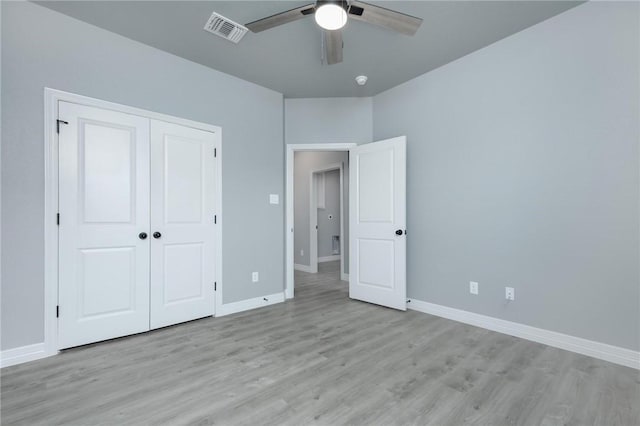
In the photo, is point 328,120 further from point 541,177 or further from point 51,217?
point 51,217

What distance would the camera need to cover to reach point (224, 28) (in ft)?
8.51

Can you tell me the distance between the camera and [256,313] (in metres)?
3.42

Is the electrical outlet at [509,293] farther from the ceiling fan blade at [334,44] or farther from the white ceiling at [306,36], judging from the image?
the ceiling fan blade at [334,44]

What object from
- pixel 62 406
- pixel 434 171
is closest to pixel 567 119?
pixel 434 171

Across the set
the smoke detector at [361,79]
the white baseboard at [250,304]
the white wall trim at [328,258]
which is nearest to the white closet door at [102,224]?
the white baseboard at [250,304]

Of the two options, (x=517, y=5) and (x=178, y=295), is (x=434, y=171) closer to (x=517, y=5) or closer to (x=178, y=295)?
(x=517, y=5)

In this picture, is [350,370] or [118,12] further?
[118,12]

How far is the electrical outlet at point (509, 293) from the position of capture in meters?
2.76

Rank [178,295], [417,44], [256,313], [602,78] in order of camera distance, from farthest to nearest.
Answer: [256,313] < [178,295] < [417,44] < [602,78]

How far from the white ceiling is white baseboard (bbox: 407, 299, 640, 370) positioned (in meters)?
2.68

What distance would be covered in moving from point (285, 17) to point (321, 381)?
2.50m

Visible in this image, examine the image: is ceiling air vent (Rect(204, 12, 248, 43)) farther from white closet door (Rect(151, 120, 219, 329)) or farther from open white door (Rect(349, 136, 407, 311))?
open white door (Rect(349, 136, 407, 311))

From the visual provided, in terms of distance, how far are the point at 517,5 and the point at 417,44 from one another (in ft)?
2.64

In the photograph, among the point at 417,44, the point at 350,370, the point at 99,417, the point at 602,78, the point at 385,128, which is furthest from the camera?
the point at 385,128
